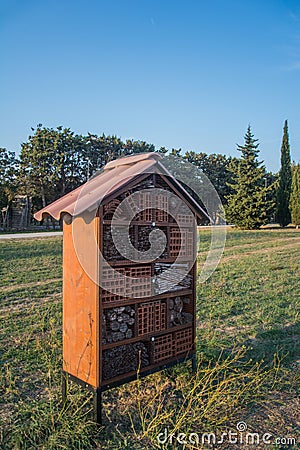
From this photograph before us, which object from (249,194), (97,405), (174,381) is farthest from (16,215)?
(97,405)

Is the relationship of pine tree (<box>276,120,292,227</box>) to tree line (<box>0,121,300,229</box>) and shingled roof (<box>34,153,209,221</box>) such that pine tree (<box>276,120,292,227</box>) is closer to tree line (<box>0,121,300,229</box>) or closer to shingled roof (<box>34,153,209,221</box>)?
tree line (<box>0,121,300,229</box>)


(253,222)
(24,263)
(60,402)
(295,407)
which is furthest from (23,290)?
(253,222)

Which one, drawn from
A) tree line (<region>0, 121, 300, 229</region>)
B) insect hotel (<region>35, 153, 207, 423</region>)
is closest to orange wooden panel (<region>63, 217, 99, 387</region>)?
insect hotel (<region>35, 153, 207, 423</region>)

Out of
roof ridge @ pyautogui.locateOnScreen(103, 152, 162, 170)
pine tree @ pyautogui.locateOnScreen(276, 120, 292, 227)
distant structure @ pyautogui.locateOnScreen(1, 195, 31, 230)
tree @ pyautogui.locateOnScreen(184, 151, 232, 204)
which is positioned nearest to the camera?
roof ridge @ pyautogui.locateOnScreen(103, 152, 162, 170)

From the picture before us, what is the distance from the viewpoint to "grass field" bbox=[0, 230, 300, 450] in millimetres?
2650

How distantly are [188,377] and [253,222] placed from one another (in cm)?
1687

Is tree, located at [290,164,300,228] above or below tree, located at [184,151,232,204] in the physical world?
below

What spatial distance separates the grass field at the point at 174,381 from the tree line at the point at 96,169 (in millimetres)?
12599

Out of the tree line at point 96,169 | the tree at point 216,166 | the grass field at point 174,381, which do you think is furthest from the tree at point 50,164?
the grass field at point 174,381

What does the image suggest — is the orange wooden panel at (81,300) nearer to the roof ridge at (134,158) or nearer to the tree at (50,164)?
the roof ridge at (134,158)

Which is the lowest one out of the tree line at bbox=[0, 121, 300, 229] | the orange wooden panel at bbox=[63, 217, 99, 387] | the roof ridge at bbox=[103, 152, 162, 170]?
the orange wooden panel at bbox=[63, 217, 99, 387]

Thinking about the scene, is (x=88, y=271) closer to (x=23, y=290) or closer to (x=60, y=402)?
(x=60, y=402)

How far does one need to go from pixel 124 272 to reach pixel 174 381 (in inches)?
50.6

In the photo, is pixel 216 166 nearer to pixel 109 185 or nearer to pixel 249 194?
pixel 249 194
